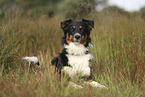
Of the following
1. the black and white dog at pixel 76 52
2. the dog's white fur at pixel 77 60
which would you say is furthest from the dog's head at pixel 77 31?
the dog's white fur at pixel 77 60

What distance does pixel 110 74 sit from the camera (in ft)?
13.4

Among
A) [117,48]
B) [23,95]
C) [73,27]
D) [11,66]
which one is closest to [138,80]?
[117,48]

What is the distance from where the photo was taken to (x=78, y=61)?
13.5ft

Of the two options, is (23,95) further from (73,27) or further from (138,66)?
(138,66)

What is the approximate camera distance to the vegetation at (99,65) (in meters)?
2.96

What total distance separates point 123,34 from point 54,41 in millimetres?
2953

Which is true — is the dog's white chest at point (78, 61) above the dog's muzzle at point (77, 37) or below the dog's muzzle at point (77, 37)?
below

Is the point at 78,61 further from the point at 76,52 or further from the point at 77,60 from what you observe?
the point at 76,52

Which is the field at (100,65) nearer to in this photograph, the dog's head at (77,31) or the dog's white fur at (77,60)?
the dog's white fur at (77,60)

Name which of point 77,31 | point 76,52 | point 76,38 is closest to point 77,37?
point 76,38

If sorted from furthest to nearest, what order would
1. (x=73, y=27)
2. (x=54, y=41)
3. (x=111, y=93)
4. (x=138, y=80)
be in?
(x=54, y=41) → (x=73, y=27) → (x=138, y=80) → (x=111, y=93)

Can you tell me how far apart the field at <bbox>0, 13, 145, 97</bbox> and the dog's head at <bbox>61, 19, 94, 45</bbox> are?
77cm

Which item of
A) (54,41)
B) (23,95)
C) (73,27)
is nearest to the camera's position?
(23,95)

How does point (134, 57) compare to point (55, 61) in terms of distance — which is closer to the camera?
point (134, 57)
